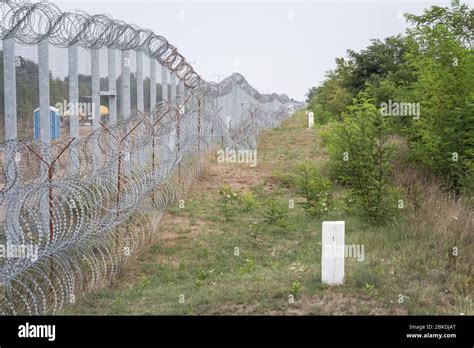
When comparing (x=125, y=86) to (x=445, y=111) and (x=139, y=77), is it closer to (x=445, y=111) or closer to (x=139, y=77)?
(x=139, y=77)

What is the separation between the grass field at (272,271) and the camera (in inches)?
260

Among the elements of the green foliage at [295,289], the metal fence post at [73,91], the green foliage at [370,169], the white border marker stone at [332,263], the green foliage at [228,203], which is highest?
the metal fence post at [73,91]

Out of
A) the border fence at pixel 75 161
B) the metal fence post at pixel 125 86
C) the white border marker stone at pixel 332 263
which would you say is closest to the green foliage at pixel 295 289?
the white border marker stone at pixel 332 263

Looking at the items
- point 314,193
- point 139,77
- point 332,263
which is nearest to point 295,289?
point 332,263

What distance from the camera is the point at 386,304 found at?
6.51m

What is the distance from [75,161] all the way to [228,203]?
11.0ft

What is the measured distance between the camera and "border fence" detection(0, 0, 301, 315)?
611 centimetres

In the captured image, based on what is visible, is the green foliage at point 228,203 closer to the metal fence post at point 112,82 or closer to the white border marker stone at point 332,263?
the metal fence post at point 112,82

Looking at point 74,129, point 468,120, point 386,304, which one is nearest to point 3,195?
point 386,304

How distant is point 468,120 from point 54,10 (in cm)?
713

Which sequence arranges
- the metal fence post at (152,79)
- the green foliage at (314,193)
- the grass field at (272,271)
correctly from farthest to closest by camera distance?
the metal fence post at (152,79) → the green foliage at (314,193) → the grass field at (272,271)

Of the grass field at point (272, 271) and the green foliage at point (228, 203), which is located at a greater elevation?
the green foliage at point (228, 203)

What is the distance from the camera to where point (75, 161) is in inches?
431

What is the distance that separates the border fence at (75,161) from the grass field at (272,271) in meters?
0.44
